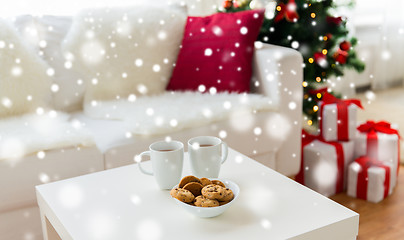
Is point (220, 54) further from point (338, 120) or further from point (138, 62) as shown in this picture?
point (338, 120)

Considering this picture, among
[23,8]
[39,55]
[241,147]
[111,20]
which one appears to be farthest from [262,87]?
[23,8]

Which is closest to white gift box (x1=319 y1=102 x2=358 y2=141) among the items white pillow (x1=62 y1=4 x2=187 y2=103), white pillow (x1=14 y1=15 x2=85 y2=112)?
white pillow (x1=62 y1=4 x2=187 y2=103)

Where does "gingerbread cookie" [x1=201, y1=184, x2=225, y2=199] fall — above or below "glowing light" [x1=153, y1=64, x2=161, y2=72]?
below

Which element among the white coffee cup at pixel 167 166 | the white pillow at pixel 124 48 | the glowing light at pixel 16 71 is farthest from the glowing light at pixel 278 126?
the glowing light at pixel 16 71

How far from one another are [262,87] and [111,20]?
0.73 m

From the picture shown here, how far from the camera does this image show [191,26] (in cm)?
204

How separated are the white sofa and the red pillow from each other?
9 cm

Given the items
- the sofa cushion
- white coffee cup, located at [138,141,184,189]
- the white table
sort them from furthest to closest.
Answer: the sofa cushion
white coffee cup, located at [138,141,184,189]
the white table

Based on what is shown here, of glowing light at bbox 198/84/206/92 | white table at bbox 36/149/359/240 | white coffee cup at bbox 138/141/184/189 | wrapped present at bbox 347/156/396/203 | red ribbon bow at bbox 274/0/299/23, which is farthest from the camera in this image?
red ribbon bow at bbox 274/0/299/23

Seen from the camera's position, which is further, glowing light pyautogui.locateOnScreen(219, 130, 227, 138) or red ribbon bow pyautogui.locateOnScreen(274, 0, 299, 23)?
red ribbon bow pyautogui.locateOnScreen(274, 0, 299, 23)

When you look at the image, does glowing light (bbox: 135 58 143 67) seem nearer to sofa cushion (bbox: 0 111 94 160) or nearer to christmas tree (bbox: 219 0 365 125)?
sofa cushion (bbox: 0 111 94 160)

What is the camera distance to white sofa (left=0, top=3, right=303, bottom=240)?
4.70ft

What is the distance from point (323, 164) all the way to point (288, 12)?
733mm

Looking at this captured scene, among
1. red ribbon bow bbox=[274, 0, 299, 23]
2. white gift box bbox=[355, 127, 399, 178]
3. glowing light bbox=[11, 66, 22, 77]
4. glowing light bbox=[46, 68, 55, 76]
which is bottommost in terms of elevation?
white gift box bbox=[355, 127, 399, 178]
